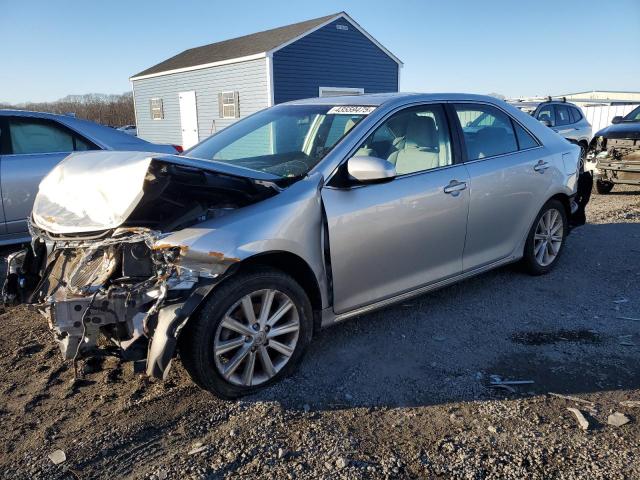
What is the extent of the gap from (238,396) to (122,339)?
2.38 feet

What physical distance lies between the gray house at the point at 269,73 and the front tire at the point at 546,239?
44.6 ft

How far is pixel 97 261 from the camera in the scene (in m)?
2.89

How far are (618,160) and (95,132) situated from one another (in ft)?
28.5

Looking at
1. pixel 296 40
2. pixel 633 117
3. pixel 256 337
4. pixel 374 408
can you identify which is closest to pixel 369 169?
pixel 256 337

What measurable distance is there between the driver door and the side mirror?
8cm

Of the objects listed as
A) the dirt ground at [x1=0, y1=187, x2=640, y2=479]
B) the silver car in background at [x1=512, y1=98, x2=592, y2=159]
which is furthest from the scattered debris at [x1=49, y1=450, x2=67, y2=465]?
the silver car in background at [x1=512, y1=98, x2=592, y2=159]

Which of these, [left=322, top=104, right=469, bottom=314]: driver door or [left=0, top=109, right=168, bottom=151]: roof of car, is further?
[left=0, top=109, right=168, bottom=151]: roof of car

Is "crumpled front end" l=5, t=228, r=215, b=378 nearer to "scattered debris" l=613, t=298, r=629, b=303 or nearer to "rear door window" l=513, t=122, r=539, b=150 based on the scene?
"rear door window" l=513, t=122, r=539, b=150

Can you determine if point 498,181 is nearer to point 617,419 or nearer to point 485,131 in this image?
point 485,131

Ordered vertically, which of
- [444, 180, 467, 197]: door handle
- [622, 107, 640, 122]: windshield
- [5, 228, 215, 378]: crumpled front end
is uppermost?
[622, 107, 640, 122]: windshield

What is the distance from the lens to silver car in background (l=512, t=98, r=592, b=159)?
1212 centimetres

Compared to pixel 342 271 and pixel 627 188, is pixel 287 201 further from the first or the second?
pixel 627 188

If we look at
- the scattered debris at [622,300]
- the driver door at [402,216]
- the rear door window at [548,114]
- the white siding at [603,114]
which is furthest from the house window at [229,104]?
the scattered debris at [622,300]

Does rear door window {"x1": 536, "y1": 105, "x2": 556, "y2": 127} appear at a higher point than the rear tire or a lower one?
higher
